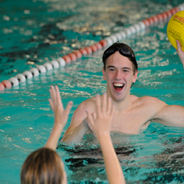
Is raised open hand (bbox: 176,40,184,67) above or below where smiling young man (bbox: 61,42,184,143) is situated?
above

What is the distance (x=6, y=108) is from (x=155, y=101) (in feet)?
7.49

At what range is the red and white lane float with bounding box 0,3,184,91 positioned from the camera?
577cm

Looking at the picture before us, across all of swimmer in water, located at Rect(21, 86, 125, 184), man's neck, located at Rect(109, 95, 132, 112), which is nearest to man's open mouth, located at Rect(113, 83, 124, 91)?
man's neck, located at Rect(109, 95, 132, 112)

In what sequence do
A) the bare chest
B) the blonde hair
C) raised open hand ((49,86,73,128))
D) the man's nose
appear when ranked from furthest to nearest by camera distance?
the bare chest → the man's nose → raised open hand ((49,86,73,128)) → the blonde hair

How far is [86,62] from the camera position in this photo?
22.0 ft

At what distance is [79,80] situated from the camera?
5.62m

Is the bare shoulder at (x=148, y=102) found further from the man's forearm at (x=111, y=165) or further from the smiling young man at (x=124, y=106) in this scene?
the man's forearm at (x=111, y=165)

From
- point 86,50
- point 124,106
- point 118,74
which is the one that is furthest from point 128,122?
point 86,50

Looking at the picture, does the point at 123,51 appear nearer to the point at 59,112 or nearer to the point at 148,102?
the point at 148,102

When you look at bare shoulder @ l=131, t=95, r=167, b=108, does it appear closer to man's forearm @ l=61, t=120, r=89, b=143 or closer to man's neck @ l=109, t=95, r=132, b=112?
man's neck @ l=109, t=95, r=132, b=112

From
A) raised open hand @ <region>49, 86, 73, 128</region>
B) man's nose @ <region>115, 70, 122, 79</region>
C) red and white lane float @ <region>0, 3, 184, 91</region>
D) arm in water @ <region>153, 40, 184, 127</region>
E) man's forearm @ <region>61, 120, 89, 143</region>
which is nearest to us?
raised open hand @ <region>49, 86, 73, 128</region>

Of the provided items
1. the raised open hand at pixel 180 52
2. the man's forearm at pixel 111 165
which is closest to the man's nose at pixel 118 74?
the raised open hand at pixel 180 52

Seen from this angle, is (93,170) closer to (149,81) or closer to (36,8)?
(149,81)

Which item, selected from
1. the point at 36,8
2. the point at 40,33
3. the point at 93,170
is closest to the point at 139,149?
the point at 93,170
